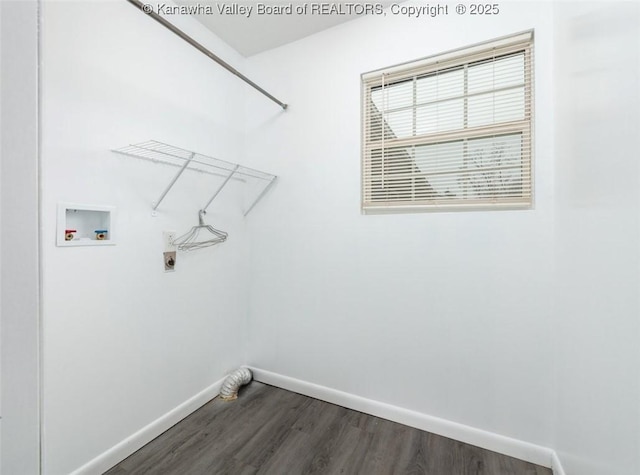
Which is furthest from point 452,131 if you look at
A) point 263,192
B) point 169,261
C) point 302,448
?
point 302,448

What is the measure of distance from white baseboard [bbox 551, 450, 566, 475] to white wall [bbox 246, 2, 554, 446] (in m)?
0.06

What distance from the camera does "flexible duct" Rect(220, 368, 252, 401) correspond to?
199cm

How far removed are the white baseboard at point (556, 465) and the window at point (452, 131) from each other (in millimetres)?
1206

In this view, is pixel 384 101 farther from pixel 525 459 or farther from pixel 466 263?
pixel 525 459

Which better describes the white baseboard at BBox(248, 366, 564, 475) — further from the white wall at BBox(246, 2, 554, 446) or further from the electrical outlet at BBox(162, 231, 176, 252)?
the electrical outlet at BBox(162, 231, 176, 252)

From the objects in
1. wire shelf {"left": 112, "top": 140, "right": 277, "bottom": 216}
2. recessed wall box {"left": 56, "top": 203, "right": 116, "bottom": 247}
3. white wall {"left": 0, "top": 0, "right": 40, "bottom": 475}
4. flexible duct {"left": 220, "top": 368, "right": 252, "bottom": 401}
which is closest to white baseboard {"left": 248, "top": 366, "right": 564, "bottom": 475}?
flexible duct {"left": 220, "top": 368, "right": 252, "bottom": 401}

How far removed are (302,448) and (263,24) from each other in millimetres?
2576

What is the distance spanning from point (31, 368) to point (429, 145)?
1830mm

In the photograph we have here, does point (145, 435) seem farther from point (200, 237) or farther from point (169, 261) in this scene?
point (200, 237)

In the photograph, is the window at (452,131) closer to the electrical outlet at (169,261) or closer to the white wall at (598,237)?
the white wall at (598,237)

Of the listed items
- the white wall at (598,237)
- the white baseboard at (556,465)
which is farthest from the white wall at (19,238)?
the white baseboard at (556,465)

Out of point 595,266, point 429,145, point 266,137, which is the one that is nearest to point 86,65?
point 266,137

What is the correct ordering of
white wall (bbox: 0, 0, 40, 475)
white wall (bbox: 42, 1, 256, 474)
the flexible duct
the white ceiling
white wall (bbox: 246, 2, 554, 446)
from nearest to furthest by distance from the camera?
white wall (bbox: 0, 0, 40, 475), white wall (bbox: 42, 1, 256, 474), white wall (bbox: 246, 2, 554, 446), the white ceiling, the flexible duct

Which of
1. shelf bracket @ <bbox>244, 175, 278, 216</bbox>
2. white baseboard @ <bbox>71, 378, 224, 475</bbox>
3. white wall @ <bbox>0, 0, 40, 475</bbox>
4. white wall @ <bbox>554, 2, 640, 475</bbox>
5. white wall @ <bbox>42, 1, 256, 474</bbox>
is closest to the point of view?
white wall @ <bbox>0, 0, 40, 475</bbox>
